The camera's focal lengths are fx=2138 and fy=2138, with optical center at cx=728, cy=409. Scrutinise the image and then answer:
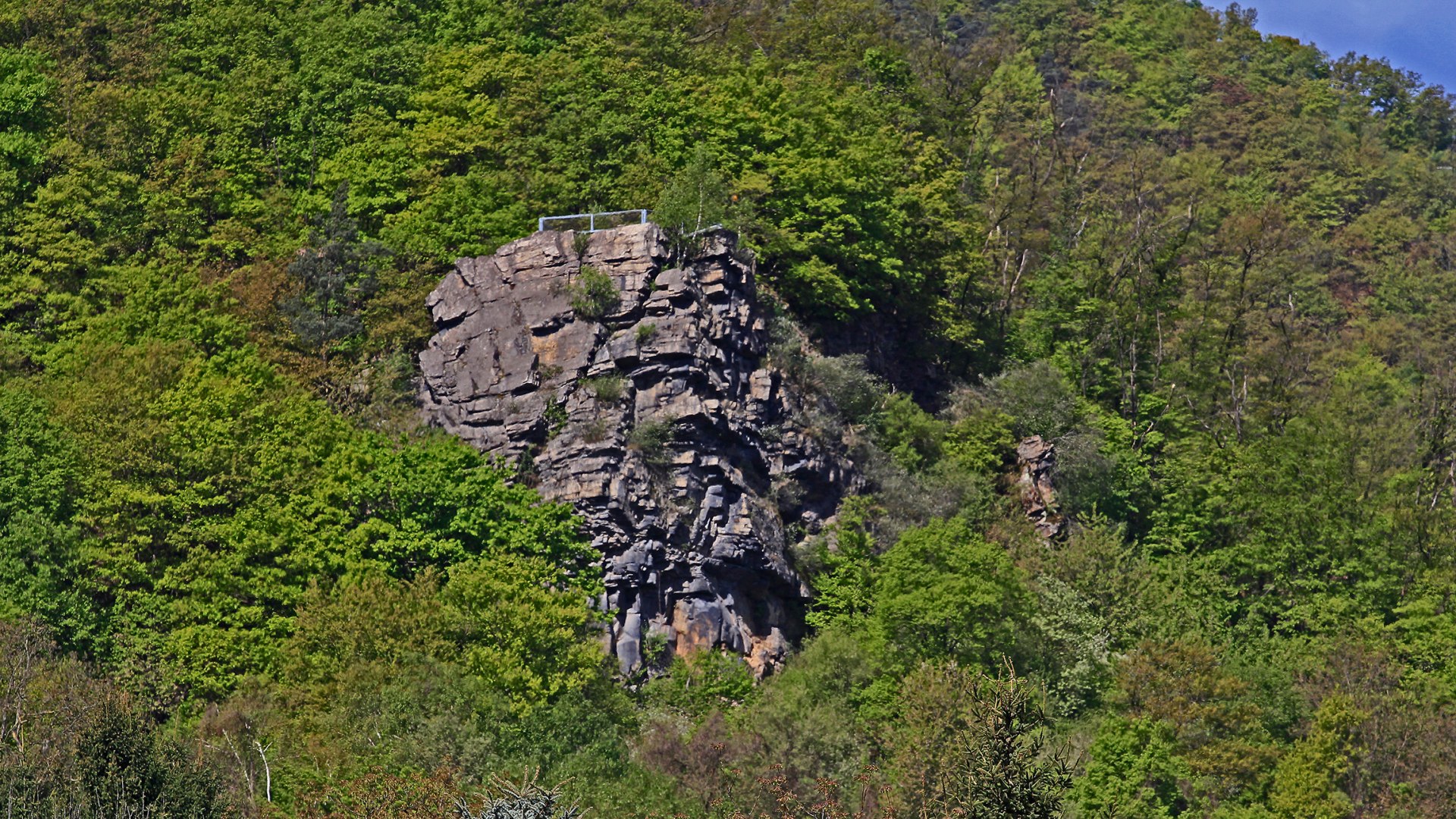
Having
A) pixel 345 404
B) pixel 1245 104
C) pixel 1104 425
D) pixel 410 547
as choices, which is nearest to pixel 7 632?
pixel 410 547

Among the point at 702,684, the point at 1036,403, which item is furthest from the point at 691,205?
the point at 1036,403

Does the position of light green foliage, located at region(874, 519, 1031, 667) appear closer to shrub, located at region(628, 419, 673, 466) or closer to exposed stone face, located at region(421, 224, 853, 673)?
exposed stone face, located at region(421, 224, 853, 673)

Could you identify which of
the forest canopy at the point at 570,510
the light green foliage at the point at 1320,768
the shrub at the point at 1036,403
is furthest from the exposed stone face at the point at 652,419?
the light green foliage at the point at 1320,768

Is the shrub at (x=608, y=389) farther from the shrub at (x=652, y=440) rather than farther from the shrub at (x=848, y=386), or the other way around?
the shrub at (x=848, y=386)

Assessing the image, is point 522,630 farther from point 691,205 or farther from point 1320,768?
point 1320,768

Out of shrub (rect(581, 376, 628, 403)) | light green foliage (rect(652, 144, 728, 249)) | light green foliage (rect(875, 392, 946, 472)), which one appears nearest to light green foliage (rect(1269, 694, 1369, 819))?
light green foliage (rect(875, 392, 946, 472))

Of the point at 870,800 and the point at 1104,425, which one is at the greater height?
the point at 1104,425

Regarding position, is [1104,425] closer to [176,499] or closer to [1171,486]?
[1171,486]

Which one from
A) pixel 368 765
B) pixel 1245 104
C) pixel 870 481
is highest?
pixel 1245 104
